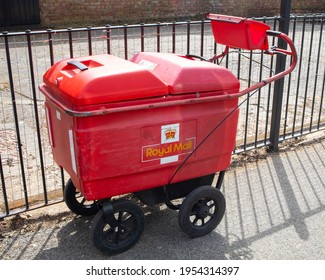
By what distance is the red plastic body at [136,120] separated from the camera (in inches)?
102

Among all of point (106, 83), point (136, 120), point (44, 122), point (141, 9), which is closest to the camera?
point (106, 83)

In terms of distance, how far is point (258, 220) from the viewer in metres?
3.53

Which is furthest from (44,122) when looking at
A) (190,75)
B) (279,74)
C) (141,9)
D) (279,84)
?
(141,9)

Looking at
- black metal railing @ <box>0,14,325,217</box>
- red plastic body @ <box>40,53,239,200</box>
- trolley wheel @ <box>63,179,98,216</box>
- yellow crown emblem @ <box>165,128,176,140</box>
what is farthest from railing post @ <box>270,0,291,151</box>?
trolley wheel @ <box>63,179,98,216</box>

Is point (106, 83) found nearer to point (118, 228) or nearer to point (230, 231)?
point (118, 228)

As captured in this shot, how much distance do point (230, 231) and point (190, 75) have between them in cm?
129

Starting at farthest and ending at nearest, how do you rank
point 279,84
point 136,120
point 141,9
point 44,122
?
1. point 141,9
2. point 44,122
3. point 279,84
4. point 136,120

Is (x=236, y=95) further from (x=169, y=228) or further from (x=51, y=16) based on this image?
(x=51, y=16)

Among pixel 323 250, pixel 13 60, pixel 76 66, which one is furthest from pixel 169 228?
pixel 13 60

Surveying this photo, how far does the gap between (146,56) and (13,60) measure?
696cm

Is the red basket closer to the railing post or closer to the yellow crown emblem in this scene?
the yellow crown emblem

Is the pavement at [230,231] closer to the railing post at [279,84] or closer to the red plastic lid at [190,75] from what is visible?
the railing post at [279,84]

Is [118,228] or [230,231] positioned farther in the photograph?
[230,231]

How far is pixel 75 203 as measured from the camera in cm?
346
